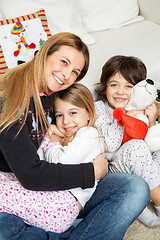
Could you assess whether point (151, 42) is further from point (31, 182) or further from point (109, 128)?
point (31, 182)

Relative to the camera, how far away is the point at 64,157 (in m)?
1.11

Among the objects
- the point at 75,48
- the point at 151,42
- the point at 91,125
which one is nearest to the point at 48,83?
the point at 75,48

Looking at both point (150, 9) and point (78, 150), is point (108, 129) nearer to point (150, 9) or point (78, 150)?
point (78, 150)

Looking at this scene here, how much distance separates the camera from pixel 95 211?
1035mm

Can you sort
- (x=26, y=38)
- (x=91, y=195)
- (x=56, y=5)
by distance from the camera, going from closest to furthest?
(x=91, y=195) < (x=26, y=38) < (x=56, y=5)

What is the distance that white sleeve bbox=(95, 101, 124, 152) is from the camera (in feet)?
4.17

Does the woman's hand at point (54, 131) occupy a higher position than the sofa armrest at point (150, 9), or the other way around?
the sofa armrest at point (150, 9)

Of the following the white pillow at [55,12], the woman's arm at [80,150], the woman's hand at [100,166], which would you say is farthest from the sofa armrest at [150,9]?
the woman's hand at [100,166]

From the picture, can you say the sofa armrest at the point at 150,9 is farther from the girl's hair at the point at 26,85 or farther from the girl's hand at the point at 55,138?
the girl's hand at the point at 55,138

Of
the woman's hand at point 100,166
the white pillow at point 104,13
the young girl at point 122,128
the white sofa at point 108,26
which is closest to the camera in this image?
the woman's hand at point 100,166

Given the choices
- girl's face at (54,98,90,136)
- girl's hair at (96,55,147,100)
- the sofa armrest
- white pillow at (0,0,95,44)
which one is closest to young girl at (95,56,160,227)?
girl's hair at (96,55,147,100)

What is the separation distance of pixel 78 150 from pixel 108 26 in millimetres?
1184

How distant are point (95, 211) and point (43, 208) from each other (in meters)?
0.19

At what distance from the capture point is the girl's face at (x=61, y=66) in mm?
1091
